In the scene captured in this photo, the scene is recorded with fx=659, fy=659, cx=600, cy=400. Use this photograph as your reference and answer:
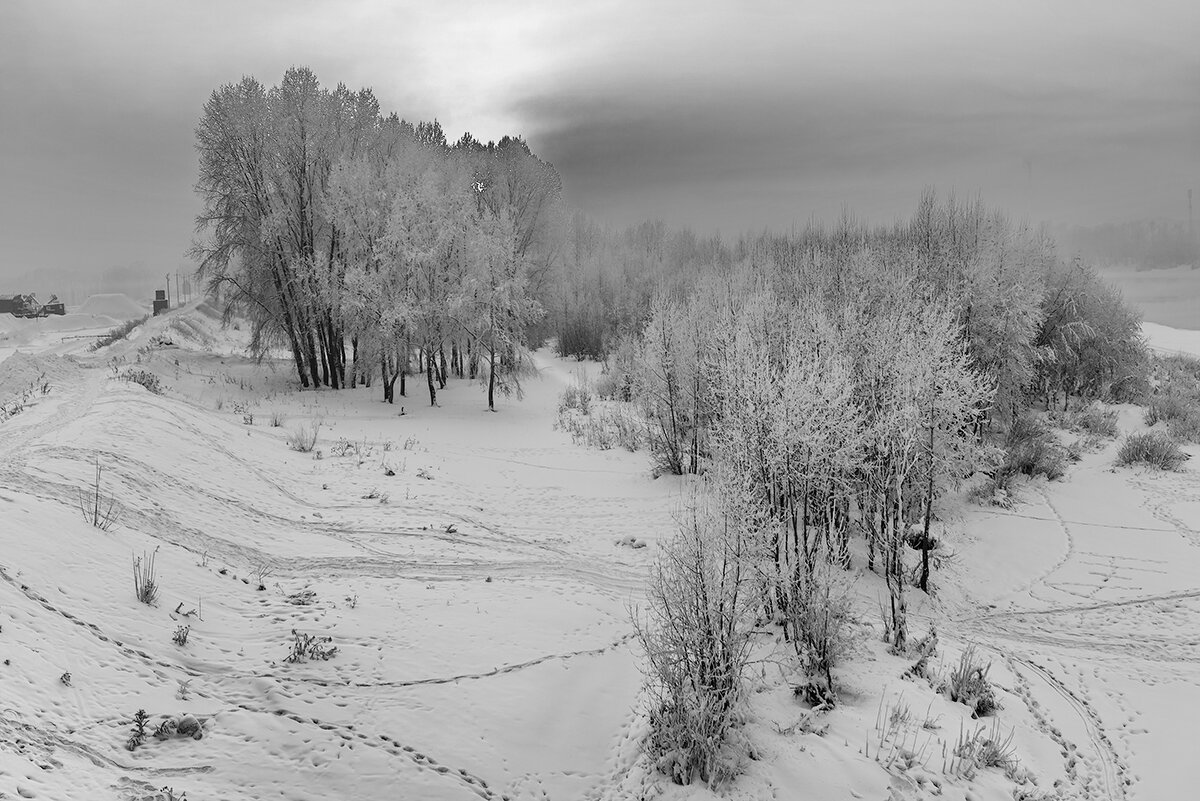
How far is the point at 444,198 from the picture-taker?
29.9m

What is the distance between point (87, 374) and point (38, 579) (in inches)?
730

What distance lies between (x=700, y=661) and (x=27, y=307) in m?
85.8

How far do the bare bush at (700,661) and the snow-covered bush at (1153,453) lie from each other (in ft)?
71.6

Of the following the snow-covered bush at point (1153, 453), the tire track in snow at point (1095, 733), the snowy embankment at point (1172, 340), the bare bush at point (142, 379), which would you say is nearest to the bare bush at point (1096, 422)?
the snow-covered bush at point (1153, 453)

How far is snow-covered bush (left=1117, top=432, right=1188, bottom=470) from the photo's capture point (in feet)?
71.6

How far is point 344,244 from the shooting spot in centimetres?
2970

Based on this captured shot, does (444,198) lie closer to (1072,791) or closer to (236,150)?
(236,150)

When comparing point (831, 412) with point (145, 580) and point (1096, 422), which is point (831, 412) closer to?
point (145, 580)

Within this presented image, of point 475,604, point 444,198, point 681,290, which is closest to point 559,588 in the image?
point 475,604

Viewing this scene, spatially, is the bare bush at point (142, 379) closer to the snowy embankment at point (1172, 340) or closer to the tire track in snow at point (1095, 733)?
the tire track in snow at point (1095, 733)

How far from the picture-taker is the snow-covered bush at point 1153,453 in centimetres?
2183

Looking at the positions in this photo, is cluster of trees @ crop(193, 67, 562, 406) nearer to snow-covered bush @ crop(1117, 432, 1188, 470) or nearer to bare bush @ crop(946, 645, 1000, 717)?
bare bush @ crop(946, 645, 1000, 717)

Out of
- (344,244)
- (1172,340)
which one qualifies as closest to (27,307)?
(344,244)

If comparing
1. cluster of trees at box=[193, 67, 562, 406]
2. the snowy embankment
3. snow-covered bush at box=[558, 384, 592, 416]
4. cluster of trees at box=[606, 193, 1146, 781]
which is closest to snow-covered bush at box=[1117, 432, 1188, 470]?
cluster of trees at box=[606, 193, 1146, 781]
